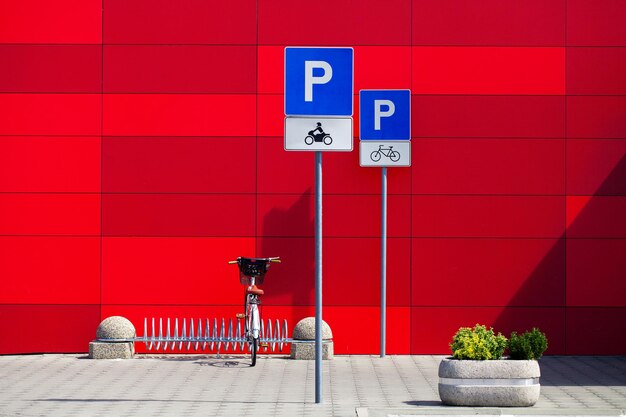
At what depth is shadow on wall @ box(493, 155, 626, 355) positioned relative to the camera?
1748 cm

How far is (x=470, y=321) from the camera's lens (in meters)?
17.5

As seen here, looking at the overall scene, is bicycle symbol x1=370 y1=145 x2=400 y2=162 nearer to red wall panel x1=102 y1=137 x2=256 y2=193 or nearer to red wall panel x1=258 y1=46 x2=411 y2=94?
red wall panel x1=258 y1=46 x2=411 y2=94

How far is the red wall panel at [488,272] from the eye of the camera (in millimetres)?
17484

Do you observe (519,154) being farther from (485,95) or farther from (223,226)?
(223,226)

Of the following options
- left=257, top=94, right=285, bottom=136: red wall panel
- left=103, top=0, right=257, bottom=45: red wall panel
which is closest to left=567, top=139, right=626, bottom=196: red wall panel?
left=257, top=94, right=285, bottom=136: red wall panel

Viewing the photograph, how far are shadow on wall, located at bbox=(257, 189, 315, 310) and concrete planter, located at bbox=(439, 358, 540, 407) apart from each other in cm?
575

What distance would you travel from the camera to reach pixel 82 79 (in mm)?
17562

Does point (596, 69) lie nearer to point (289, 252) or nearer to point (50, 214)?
point (289, 252)

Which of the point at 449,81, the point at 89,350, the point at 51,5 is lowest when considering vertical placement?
the point at 89,350

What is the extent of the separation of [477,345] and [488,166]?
19.4 feet

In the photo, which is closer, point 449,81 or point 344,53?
point 344,53

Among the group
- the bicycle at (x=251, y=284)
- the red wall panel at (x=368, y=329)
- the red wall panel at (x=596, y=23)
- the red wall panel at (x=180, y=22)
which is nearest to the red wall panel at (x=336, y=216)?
the bicycle at (x=251, y=284)

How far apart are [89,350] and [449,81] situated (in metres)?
6.39

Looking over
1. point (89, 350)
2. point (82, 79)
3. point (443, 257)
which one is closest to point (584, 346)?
point (443, 257)
